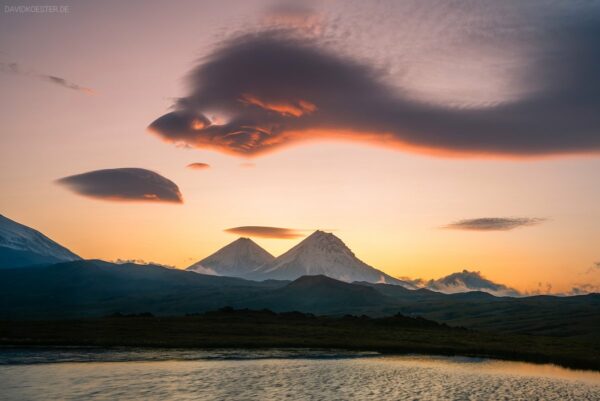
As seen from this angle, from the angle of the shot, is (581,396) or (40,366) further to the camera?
(40,366)

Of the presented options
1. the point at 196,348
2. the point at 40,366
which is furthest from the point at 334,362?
the point at 40,366

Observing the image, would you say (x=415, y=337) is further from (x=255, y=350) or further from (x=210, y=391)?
(x=210, y=391)

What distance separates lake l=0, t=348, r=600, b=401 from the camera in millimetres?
48031

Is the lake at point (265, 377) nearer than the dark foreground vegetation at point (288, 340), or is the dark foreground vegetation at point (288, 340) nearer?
the lake at point (265, 377)

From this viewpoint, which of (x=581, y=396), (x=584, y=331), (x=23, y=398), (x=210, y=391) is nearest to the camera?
(x=23, y=398)

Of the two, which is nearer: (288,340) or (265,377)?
(265,377)

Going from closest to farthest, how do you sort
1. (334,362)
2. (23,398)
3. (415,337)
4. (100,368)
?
(23,398) < (100,368) < (334,362) < (415,337)

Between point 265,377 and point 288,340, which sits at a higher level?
point 288,340

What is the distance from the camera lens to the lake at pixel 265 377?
4803 cm

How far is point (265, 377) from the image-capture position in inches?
2279

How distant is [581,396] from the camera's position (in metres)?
53.8

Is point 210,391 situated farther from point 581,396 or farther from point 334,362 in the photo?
point 581,396

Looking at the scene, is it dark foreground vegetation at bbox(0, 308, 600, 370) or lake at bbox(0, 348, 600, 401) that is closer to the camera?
lake at bbox(0, 348, 600, 401)

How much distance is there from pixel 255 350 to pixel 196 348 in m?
8.83
